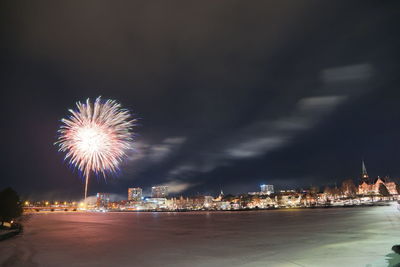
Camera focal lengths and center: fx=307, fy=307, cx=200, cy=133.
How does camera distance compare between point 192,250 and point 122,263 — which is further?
point 192,250

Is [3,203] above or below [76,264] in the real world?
above

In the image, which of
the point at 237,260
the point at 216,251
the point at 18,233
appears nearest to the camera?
the point at 237,260

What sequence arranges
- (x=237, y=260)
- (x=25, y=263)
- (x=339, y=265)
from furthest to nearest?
(x=25, y=263), (x=237, y=260), (x=339, y=265)

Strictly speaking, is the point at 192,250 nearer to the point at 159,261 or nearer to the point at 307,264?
the point at 159,261

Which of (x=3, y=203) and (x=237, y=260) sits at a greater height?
(x=3, y=203)

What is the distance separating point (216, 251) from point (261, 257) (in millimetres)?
4822

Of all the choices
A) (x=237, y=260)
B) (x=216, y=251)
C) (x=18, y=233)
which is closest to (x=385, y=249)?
(x=237, y=260)

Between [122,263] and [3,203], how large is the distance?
54305 millimetres

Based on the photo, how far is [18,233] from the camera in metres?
50.2

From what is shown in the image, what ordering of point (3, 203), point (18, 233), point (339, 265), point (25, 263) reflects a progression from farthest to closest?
1. point (3, 203)
2. point (18, 233)
3. point (25, 263)
4. point (339, 265)

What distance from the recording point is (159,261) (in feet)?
69.7

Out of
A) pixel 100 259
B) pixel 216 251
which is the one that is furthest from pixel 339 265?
pixel 100 259

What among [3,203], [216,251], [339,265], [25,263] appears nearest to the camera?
[339,265]

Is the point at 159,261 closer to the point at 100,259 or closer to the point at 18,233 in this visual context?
the point at 100,259
